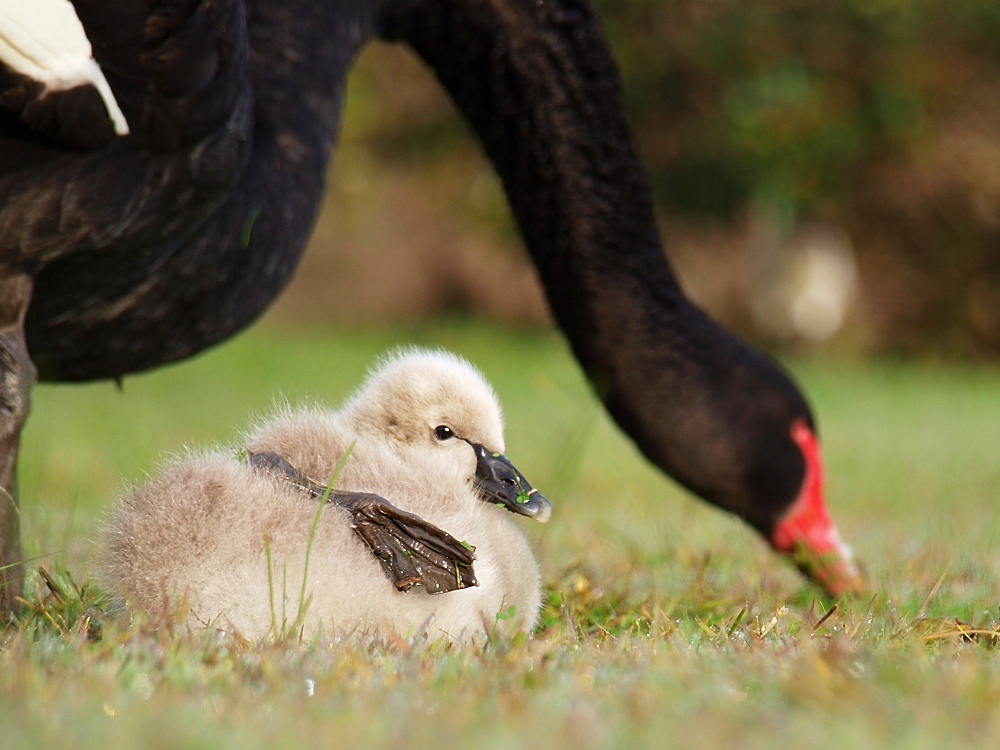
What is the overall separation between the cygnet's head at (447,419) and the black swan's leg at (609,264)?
4.38 feet

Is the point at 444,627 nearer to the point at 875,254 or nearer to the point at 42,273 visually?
the point at 42,273

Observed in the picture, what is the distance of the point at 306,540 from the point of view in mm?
2076

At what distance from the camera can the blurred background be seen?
44.0 feet

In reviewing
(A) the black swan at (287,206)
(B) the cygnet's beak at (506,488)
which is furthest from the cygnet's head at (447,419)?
(A) the black swan at (287,206)

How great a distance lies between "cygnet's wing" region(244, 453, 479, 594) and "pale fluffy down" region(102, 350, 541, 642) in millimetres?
33

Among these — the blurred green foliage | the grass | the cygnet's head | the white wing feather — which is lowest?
the grass

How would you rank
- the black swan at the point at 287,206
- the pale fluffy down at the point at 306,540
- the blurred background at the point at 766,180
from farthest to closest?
1. the blurred background at the point at 766,180
2. the black swan at the point at 287,206
3. the pale fluffy down at the point at 306,540

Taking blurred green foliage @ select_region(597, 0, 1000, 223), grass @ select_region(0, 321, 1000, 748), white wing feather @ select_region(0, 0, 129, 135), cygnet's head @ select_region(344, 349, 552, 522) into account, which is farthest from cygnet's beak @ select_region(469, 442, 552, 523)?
blurred green foliage @ select_region(597, 0, 1000, 223)

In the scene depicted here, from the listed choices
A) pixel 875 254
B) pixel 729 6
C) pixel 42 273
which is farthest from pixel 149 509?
pixel 875 254

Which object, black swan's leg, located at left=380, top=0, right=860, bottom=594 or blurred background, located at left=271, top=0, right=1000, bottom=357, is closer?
black swan's leg, located at left=380, top=0, right=860, bottom=594

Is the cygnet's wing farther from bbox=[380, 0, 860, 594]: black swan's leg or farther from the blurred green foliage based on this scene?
the blurred green foliage

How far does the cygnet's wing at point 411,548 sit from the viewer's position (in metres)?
2.08

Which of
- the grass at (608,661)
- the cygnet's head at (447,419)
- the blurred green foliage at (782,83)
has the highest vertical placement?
the blurred green foliage at (782,83)

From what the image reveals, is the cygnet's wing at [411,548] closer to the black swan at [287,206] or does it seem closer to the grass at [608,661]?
the grass at [608,661]
